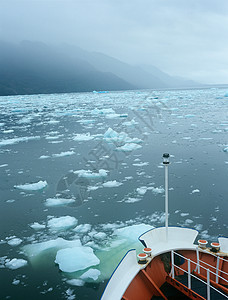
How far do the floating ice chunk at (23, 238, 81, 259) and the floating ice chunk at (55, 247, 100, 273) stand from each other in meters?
0.23

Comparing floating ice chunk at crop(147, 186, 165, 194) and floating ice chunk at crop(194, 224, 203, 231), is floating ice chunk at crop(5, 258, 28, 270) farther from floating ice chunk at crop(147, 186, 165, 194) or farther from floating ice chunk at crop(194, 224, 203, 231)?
floating ice chunk at crop(147, 186, 165, 194)

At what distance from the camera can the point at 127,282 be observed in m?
2.75

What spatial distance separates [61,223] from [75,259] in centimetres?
125

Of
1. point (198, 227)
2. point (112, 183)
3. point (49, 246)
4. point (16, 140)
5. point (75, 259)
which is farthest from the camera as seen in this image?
point (16, 140)

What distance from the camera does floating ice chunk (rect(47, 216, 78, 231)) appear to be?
4.92m

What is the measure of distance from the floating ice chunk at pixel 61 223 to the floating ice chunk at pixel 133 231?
3.11ft

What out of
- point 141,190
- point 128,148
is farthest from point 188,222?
point 128,148

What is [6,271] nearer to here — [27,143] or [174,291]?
[174,291]

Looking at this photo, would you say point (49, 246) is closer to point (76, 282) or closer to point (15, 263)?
point (15, 263)

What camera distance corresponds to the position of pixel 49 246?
4293 mm

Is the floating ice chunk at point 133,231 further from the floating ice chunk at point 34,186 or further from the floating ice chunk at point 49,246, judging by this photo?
the floating ice chunk at point 34,186

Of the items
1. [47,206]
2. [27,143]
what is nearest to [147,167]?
[47,206]

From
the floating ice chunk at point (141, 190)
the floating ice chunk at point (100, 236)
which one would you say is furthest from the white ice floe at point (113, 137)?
the floating ice chunk at point (100, 236)

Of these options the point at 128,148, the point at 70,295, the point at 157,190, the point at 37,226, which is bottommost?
the point at 70,295
